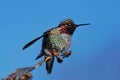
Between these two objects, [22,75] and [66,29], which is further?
[66,29]

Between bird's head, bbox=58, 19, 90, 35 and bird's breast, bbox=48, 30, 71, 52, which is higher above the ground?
bird's head, bbox=58, 19, 90, 35

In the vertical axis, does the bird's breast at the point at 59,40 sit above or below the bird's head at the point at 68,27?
below

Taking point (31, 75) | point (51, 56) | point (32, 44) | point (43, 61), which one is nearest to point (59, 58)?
point (51, 56)

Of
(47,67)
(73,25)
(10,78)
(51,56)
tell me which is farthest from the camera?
(73,25)

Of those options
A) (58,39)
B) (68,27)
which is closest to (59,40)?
(58,39)

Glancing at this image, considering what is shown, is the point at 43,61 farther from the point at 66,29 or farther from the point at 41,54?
the point at 66,29

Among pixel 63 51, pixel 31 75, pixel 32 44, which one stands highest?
pixel 32 44

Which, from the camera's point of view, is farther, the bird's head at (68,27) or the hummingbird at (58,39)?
the bird's head at (68,27)

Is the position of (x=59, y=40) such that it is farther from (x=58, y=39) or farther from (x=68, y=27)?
(x=68, y=27)

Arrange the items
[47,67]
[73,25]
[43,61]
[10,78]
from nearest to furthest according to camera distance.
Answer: [10,78]
[43,61]
[47,67]
[73,25]

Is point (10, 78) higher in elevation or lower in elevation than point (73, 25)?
lower

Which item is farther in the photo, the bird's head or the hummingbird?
the bird's head
